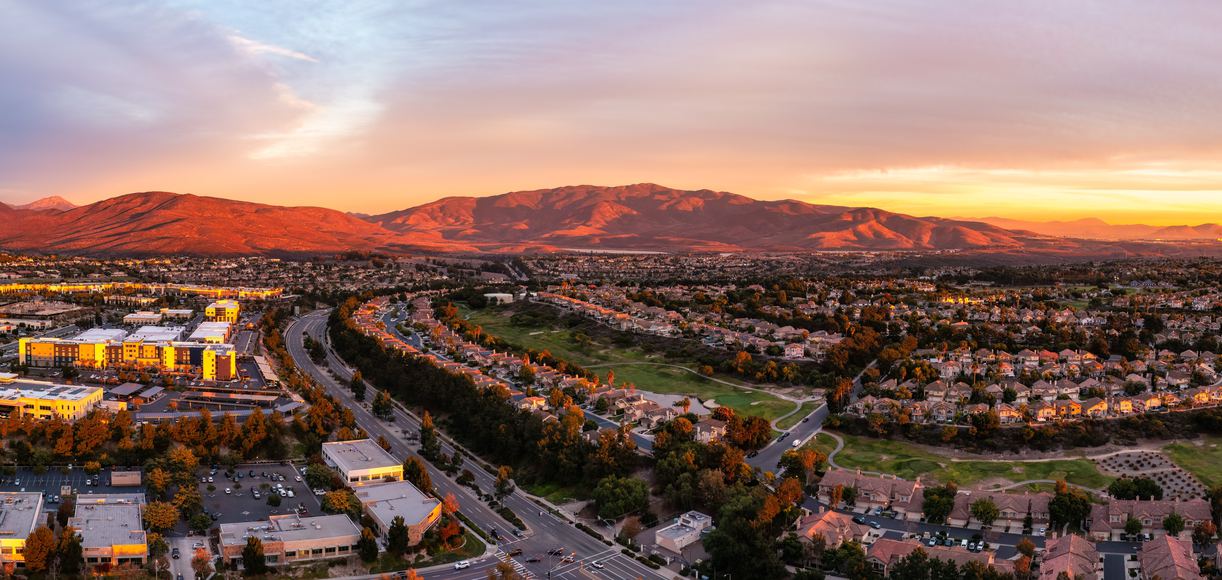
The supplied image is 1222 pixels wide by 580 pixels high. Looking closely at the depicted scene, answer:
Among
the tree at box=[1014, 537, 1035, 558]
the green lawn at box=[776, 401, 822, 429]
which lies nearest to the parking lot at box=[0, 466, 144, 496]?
the green lawn at box=[776, 401, 822, 429]

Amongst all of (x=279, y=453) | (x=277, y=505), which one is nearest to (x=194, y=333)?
(x=279, y=453)

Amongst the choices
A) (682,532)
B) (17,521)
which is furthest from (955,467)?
(17,521)

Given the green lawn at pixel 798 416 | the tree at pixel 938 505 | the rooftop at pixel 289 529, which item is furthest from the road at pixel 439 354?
the rooftop at pixel 289 529

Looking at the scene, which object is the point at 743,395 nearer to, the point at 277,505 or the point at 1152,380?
the point at 1152,380

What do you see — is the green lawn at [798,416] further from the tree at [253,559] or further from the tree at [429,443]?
the tree at [253,559]

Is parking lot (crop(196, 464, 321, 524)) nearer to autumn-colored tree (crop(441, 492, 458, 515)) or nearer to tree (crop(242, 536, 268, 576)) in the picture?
tree (crop(242, 536, 268, 576))

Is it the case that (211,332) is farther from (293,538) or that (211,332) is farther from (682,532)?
(682,532)
